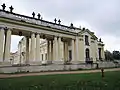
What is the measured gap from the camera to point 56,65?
24.4 meters

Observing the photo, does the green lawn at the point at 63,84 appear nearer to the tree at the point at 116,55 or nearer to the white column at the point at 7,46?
the white column at the point at 7,46

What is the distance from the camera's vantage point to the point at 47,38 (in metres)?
30.5

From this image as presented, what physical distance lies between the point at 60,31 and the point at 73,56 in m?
6.08

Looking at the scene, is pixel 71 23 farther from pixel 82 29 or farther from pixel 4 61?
pixel 4 61

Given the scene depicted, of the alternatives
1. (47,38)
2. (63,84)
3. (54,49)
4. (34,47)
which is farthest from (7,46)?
(63,84)

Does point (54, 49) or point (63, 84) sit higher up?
point (54, 49)

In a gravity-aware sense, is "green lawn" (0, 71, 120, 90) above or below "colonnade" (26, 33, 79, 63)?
below

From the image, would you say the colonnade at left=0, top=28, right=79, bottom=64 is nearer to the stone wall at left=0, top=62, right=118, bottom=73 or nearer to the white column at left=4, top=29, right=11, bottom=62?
the white column at left=4, top=29, right=11, bottom=62

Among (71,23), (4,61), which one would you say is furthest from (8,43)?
(71,23)

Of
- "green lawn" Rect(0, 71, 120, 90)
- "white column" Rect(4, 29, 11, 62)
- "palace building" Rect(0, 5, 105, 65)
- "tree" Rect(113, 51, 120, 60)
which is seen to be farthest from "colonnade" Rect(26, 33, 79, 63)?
"tree" Rect(113, 51, 120, 60)

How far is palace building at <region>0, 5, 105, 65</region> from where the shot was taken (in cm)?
2200

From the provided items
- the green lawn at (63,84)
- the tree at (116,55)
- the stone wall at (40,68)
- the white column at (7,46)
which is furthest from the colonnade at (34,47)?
the tree at (116,55)

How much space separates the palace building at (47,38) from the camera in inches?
866

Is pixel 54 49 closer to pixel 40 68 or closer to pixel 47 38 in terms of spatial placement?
pixel 47 38
